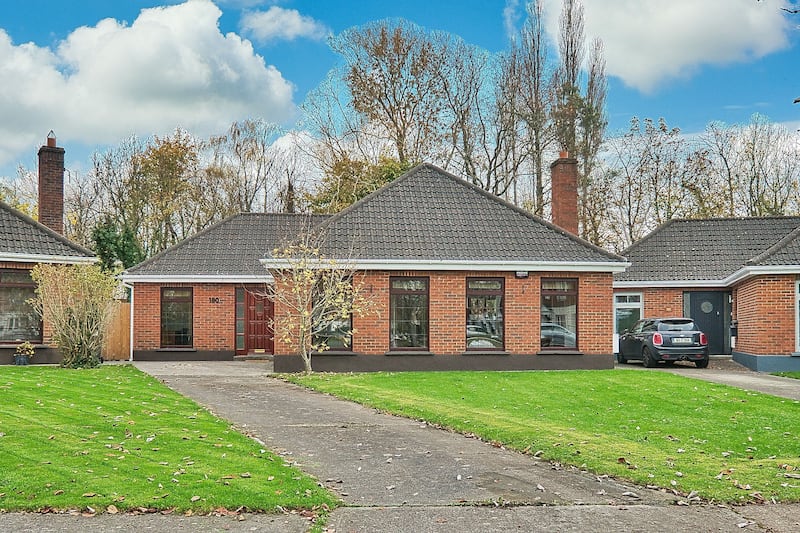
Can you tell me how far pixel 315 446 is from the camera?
10.4 metres

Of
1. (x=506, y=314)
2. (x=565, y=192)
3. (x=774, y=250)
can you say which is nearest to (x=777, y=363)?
(x=774, y=250)

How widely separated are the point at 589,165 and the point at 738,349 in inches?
616

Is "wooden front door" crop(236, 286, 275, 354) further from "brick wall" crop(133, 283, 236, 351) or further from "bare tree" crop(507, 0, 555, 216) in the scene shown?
"bare tree" crop(507, 0, 555, 216)

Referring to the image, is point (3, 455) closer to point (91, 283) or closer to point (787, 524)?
point (787, 524)

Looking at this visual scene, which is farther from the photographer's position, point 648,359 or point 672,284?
point 672,284

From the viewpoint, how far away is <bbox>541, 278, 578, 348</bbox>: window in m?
22.9

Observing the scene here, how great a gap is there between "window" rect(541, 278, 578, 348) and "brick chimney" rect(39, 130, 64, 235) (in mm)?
14902

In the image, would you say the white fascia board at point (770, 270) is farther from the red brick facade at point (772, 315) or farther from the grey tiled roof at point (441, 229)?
the grey tiled roof at point (441, 229)

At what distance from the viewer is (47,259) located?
23.6 m

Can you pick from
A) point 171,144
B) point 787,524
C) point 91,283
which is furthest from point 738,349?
point 171,144

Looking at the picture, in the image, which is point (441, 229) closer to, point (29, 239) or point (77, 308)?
point (77, 308)

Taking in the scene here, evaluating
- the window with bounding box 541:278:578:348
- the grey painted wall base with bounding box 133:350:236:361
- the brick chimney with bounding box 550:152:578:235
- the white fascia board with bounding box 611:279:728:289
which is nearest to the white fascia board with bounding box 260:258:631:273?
the window with bounding box 541:278:578:348

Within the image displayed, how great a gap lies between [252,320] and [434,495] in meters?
20.1

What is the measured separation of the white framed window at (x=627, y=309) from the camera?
96.3ft
